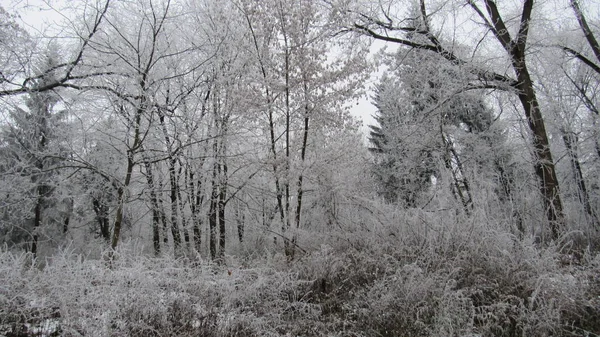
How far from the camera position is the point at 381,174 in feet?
64.0

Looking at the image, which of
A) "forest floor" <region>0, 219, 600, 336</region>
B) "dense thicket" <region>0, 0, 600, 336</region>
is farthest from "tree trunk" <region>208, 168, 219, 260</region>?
"forest floor" <region>0, 219, 600, 336</region>

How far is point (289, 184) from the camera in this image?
7723 millimetres

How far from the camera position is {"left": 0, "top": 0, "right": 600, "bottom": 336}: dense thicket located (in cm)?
339

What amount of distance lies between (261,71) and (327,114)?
179 cm

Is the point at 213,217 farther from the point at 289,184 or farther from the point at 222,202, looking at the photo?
the point at 289,184

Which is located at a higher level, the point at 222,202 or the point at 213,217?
the point at 222,202

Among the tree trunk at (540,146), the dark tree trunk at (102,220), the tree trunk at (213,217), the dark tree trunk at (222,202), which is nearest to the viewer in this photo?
the tree trunk at (540,146)

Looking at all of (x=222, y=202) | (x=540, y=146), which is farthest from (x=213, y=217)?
(x=540, y=146)

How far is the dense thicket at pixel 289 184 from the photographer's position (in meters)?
3.39

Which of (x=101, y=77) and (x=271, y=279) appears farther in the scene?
(x=101, y=77)

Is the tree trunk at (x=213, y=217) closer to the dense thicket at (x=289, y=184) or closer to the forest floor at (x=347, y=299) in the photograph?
the dense thicket at (x=289, y=184)

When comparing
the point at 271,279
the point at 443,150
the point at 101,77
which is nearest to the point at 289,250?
the point at 271,279

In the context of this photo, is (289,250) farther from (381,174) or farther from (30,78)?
(381,174)

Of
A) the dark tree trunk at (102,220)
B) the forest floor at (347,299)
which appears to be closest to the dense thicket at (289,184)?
the forest floor at (347,299)
